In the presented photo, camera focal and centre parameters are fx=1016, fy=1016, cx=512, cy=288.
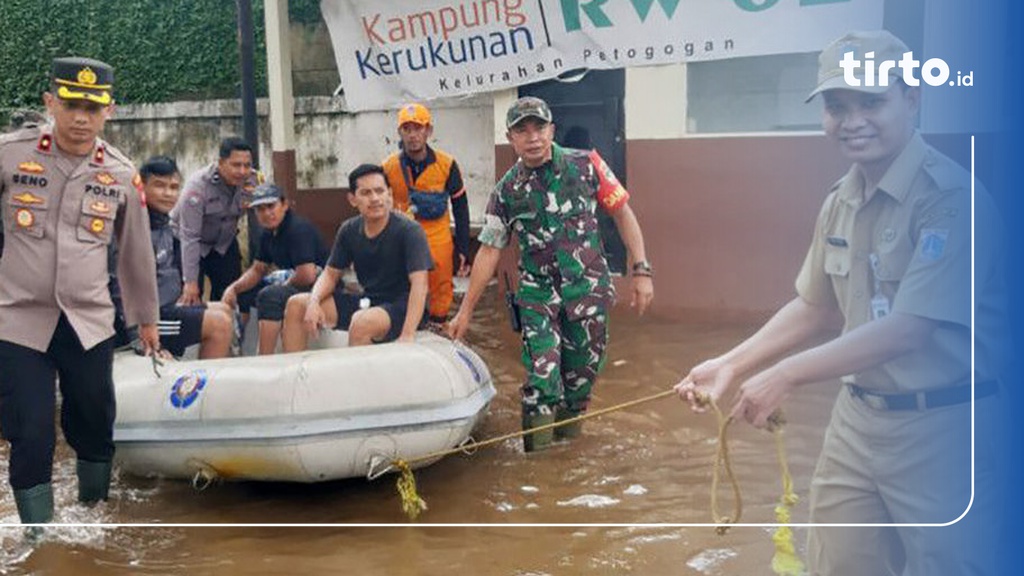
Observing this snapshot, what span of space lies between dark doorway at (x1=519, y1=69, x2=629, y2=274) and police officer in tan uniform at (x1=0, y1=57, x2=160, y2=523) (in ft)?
8.22

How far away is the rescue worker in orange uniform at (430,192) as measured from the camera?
12.8ft

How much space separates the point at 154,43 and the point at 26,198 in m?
3.84

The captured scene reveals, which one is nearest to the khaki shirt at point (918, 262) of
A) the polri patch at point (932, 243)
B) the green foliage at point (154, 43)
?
the polri patch at point (932, 243)

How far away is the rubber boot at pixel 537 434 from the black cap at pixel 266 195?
119 centimetres

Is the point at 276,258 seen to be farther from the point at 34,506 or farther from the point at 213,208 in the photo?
the point at 34,506

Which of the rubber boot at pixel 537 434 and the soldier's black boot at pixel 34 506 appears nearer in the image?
the soldier's black boot at pixel 34 506

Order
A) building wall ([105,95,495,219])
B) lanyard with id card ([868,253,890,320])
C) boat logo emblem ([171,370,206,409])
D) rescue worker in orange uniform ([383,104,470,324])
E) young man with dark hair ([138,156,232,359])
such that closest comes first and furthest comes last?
1. lanyard with id card ([868,253,890,320])
2. boat logo emblem ([171,370,206,409])
3. young man with dark hair ([138,156,232,359])
4. rescue worker in orange uniform ([383,104,470,324])
5. building wall ([105,95,495,219])

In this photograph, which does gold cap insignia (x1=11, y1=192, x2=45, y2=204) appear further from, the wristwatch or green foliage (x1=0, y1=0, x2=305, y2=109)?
green foliage (x1=0, y1=0, x2=305, y2=109)

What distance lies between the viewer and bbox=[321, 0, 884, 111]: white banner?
383 cm

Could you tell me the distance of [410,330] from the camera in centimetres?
311

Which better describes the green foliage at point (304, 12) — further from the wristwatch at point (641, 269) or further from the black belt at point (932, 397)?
the black belt at point (932, 397)

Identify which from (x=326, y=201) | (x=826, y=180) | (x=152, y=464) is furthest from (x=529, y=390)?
(x=326, y=201)

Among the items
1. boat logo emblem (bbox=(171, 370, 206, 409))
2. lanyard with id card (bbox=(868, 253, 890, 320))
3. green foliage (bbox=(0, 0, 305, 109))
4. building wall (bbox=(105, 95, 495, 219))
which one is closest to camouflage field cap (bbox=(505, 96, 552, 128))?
boat logo emblem (bbox=(171, 370, 206, 409))

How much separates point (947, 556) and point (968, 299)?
0.39 meters
